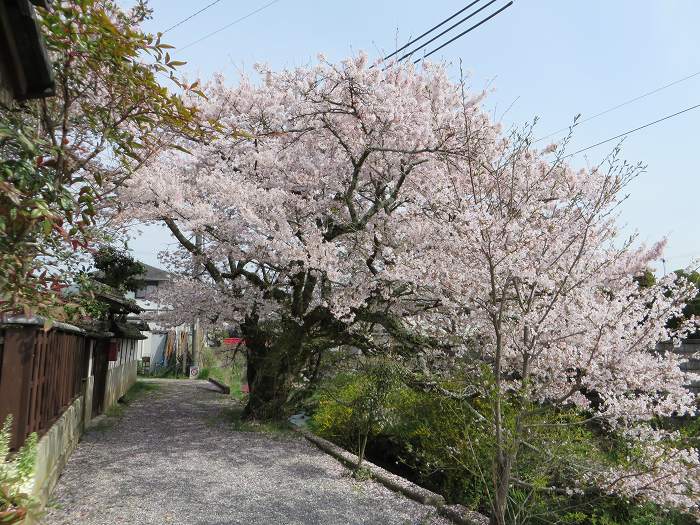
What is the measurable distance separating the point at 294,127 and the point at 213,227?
7.17 feet

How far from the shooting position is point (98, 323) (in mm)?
9469

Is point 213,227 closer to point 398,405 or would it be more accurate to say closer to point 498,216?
point 398,405

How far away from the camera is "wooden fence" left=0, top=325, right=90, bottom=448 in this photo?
12.8 feet

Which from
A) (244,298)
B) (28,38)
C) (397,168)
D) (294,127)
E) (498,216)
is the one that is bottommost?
(244,298)

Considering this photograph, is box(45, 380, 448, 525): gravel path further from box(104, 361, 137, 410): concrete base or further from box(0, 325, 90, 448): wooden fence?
box(104, 361, 137, 410): concrete base

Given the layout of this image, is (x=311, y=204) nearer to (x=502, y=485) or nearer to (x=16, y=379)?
(x=16, y=379)

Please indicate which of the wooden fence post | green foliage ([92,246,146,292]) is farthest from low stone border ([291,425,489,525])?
green foliage ([92,246,146,292])

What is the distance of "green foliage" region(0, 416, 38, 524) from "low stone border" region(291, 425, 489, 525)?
3.55 meters

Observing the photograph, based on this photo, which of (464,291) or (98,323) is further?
(98,323)

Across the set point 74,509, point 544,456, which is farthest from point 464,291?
point 74,509

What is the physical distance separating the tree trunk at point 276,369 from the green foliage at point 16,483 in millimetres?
5545

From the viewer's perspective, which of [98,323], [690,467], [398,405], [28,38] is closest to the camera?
[28,38]

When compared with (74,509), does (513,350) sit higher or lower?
higher

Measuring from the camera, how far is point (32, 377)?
435 cm
